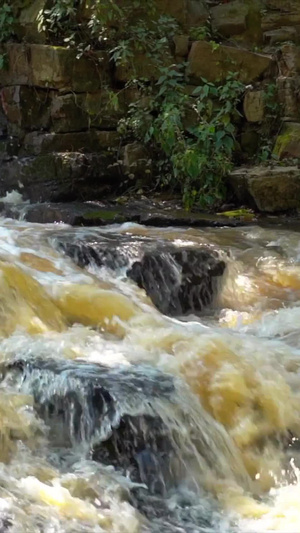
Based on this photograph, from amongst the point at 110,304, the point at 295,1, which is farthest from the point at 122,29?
the point at 110,304

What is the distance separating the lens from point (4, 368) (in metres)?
3.40

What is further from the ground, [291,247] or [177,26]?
[177,26]

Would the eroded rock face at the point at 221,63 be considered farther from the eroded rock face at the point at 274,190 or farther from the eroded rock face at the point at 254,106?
the eroded rock face at the point at 274,190

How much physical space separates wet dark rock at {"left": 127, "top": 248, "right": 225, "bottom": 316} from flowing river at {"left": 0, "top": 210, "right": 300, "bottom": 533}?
0.26m

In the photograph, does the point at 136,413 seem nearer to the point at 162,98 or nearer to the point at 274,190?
the point at 274,190

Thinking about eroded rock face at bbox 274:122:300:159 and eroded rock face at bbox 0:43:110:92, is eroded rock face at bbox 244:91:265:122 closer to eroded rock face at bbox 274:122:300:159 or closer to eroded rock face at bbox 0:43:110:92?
eroded rock face at bbox 274:122:300:159

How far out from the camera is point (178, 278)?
5.39 metres

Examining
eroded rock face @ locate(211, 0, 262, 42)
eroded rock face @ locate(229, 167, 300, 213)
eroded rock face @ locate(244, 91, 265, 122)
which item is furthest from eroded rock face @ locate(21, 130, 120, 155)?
eroded rock face @ locate(211, 0, 262, 42)

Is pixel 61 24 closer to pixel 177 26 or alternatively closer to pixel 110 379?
pixel 177 26

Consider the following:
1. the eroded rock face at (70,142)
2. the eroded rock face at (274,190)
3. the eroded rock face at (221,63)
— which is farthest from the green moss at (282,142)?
the eroded rock face at (70,142)

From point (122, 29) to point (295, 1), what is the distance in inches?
116

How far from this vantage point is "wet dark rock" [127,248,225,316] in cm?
534

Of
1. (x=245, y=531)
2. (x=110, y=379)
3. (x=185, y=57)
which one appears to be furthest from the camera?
(x=185, y=57)

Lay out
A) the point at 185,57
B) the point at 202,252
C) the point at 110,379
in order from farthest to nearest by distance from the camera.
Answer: the point at 185,57, the point at 202,252, the point at 110,379
